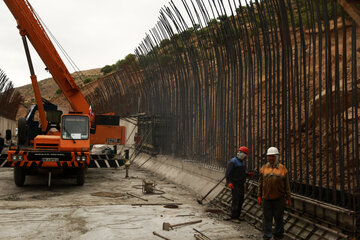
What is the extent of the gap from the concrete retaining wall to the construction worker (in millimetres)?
3277

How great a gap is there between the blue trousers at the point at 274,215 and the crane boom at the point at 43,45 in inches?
450

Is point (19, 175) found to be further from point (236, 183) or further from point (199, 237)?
point (199, 237)

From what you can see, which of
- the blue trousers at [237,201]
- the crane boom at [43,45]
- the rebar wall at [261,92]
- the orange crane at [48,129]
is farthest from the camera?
the crane boom at [43,45]

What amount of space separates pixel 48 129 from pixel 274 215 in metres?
10.1

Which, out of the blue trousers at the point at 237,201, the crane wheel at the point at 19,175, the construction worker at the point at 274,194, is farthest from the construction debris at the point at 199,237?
the crane wheel at the point at 19,175

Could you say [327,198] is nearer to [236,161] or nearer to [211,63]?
[236,161]

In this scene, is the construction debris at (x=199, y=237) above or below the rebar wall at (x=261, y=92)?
below

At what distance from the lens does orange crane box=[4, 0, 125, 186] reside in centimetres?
1135

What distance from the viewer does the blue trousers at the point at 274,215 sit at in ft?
20.1

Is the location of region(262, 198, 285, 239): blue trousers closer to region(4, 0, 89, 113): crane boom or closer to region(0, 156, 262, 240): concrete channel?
region(0, 156, 262, 240): concrete channel

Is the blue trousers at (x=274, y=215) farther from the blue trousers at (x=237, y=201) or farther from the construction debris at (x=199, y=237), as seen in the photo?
the blue trousers at (x=237, y=201)

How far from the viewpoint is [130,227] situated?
22.4ft

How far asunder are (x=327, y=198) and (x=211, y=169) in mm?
4868

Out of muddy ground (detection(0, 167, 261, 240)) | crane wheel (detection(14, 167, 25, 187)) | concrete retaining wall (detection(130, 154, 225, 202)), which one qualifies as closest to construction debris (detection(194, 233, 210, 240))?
muddy ground (detection(0, 167, 261, 240))
